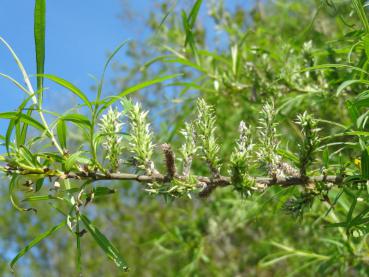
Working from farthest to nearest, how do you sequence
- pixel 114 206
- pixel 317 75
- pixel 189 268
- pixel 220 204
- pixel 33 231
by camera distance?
1. pixel 33 231
2. pixel 114 206
3. pixel 220 204
4. pixel 189 268
5. pixel 317 75

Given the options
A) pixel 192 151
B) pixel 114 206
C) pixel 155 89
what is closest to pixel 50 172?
pixel 192 151

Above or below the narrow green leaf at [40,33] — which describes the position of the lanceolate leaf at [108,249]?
below

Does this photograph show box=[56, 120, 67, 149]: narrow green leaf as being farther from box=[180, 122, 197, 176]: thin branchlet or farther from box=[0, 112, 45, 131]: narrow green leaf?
box=[180, 122, 197, 176]: thin branchlet

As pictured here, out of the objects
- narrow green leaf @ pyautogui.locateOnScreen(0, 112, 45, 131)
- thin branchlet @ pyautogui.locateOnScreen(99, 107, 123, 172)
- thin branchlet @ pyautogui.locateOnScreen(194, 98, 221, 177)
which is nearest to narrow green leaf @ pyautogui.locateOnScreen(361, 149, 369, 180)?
thin branchlet @ pyautogui.locateOnScreen(194, 98, 221, 177)

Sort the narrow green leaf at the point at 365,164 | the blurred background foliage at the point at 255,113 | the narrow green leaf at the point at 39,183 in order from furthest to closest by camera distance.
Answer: the blurred background foliage at the point at 255,113 → the narrow green leaf at the point at 39,183 → the narrow green leaf at the point at 365,164

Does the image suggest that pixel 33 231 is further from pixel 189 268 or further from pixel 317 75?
pixel 317 75

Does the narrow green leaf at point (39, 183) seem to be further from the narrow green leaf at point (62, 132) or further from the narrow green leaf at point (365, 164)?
the narrow green leaf at point (365, 164)

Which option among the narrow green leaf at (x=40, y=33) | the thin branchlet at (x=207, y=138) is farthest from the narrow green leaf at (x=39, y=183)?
the thin branchlet at (x=207, y=138)
